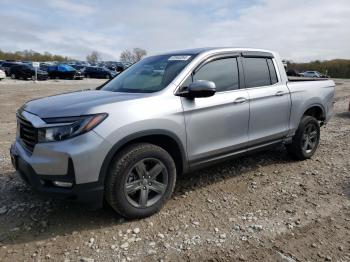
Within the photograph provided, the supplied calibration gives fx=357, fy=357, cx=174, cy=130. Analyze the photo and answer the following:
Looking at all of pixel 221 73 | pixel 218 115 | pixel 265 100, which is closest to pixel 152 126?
pixel 218 115

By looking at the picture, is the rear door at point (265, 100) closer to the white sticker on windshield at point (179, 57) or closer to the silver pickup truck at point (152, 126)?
the silver pickup truck at point (152, 126)

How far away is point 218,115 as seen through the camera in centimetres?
424

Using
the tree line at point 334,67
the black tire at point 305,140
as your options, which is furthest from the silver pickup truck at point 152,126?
the tree line at point 334,67

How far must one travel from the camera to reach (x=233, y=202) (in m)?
4.28

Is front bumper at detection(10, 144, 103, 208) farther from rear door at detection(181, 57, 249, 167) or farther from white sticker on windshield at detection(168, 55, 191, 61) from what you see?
white sticker on windshield at detection(168, 55, 191, 61)

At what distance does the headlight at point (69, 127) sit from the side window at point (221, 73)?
141 centimetres

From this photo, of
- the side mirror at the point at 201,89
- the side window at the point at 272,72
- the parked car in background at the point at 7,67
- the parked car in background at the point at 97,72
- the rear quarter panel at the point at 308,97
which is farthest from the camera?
the parked car in background at the point at 97,72

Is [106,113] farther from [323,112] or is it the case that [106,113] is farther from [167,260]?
[323,112]

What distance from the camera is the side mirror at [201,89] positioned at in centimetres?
381

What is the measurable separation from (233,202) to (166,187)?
2.94 feet

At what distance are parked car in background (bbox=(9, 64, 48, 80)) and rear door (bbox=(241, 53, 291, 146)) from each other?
31.3 metres

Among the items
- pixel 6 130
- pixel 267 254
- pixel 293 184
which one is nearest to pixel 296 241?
pixel 267 254

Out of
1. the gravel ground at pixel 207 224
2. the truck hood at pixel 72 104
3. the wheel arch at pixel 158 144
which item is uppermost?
the truck hood at pixel 72 104

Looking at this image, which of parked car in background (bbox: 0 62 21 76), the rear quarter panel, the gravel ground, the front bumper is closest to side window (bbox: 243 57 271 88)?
the rear quarter panel
